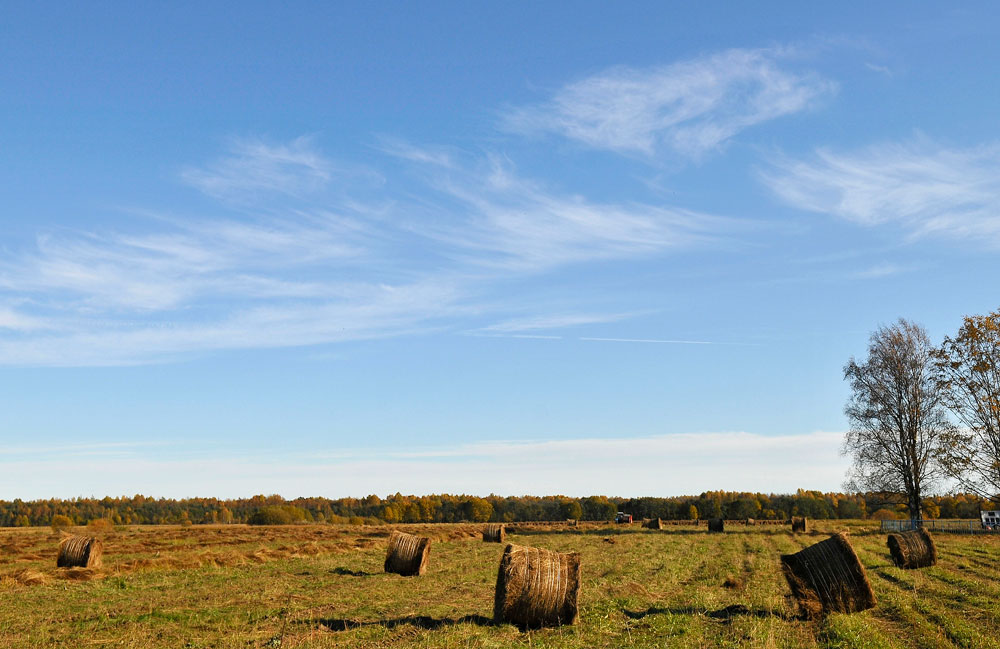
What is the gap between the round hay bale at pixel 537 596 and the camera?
14984 mm

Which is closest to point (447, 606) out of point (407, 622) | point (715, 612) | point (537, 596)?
point (407, 622)

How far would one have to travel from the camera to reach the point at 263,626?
49.5 feet

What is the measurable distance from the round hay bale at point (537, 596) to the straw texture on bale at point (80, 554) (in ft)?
68.7

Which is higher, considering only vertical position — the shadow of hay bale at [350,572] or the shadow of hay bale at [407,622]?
the shadow of hay bale at [407,622]

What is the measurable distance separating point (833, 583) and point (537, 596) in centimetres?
619

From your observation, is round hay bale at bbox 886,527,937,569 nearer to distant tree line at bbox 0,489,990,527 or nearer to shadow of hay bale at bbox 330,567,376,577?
shadow of hay bale at bbox 330,567,376,577

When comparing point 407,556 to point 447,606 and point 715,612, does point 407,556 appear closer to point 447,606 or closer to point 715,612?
point 447,606

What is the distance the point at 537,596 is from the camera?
14992 millimetres

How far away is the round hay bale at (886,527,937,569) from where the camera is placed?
26703mm

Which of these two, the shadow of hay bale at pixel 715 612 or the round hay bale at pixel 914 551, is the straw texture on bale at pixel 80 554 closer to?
the shadow of hay bale at pixel 715 612

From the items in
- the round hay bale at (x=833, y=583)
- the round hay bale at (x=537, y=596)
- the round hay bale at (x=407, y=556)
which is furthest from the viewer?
the round hay bale at (x=407, y=556)

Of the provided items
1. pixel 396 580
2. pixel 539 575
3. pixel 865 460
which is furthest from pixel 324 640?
pixel 865 460

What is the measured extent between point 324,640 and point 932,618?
38.4 feet

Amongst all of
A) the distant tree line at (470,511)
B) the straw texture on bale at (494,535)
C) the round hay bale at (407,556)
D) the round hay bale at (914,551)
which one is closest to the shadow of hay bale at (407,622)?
the round hay bale at (407,556)
